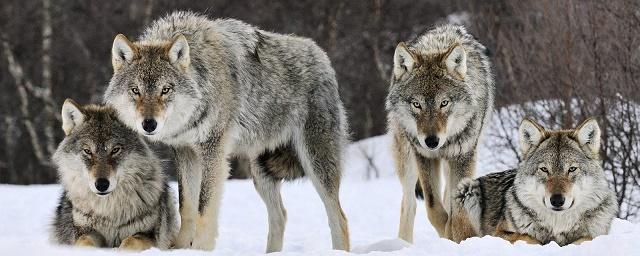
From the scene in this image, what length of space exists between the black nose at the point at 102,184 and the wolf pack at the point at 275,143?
27mm

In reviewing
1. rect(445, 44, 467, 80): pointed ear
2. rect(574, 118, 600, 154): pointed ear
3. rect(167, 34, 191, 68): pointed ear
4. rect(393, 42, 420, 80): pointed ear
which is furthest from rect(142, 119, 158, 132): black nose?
rect(574, 118, 600, 154): pointed ear

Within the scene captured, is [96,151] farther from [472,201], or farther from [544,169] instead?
[544,169]

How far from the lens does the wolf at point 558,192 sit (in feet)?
21.7

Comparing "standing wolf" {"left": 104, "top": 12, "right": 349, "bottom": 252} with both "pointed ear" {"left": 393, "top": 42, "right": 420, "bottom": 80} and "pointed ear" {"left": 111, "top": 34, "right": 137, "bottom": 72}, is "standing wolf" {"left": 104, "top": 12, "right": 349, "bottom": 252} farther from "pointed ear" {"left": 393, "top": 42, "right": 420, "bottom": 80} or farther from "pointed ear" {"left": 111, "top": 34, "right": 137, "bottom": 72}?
"pointed ear" {"left": 393, "top": 42, "right": 420, "bottom": 80}

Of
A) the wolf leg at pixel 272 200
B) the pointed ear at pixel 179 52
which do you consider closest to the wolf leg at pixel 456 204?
the wolf leg at pixel 272 200

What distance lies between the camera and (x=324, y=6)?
21516mm

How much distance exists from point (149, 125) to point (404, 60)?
2122mm

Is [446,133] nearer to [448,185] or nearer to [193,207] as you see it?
[448,185]

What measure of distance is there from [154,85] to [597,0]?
544cm

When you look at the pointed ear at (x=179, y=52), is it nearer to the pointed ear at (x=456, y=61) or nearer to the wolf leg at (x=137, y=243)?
the wolf leg at (x=137, y=243)

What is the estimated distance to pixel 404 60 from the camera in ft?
26.1

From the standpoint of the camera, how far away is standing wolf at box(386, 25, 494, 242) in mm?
7617

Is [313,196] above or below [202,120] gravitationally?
below

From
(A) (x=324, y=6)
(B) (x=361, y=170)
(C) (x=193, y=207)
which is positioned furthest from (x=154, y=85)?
(A) (x=324, y=6)
